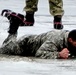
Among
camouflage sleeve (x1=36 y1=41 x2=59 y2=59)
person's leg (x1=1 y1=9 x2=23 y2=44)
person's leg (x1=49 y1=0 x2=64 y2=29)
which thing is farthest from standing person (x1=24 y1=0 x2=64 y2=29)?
camouflage sleeve (x1=36 y1=41 x2=59 y2=59)

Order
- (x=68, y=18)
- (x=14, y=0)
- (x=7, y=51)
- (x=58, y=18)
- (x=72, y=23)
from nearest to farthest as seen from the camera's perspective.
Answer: (x=7, y=51) < (x=58, y=18) < (x=72, y=23) < (x=68, y=18) < (x=14, y=0)

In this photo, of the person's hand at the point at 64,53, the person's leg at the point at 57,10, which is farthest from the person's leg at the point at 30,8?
the person's hand at the point at 64,53

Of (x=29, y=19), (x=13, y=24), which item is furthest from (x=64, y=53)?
(x=29, y=19)

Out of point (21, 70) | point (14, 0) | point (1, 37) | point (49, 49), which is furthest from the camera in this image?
point (14, 0)

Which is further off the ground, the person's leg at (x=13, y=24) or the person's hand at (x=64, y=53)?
the person's leg at (x=13, y=24)

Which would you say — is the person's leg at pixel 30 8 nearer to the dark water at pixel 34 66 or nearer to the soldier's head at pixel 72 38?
the dark water at pixel 34 66

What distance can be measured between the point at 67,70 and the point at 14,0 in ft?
36.8

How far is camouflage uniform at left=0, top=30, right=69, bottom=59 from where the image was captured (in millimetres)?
6766

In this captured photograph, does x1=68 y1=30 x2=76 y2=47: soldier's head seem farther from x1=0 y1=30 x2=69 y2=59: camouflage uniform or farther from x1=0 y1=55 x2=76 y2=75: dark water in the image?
x1=0 y1=55 x2=76 y2=75: dark water

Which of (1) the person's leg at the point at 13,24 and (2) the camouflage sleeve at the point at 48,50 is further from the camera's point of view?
(1) the person's leg at the point at 13,24

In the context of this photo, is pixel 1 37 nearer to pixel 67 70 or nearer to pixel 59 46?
pixel 59 46

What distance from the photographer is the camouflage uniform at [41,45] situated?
677 cm

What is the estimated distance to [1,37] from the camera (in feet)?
28.1

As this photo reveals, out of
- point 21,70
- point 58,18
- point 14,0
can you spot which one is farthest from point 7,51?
point 14,0
